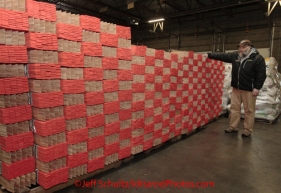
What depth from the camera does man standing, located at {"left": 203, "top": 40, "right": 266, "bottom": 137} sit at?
4.81m

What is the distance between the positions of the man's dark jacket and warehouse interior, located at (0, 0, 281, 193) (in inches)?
42.2

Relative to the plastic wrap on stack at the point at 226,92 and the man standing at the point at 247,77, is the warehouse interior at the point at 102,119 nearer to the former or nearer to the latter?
the man standing at the point at 247,77

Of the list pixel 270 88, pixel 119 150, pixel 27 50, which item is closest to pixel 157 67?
pixel 119 150

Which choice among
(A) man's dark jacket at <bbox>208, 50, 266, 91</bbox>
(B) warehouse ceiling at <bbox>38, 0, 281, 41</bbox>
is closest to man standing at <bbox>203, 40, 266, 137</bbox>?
(A) man's dark jacket at <bbox>208, 50, 266, 91</bbox>

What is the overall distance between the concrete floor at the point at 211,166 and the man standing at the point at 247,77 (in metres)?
0.78

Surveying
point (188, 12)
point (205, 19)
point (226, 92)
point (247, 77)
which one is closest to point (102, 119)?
point (247, 77)

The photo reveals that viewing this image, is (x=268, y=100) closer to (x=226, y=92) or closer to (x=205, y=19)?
(x=226, y=92)

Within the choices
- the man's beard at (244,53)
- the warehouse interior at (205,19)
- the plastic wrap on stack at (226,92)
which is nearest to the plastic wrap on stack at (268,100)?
the plastic wrap on stack at (226,92)

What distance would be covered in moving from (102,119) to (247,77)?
411 centimetres

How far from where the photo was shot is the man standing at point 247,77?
4.81 m

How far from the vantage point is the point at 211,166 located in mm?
3510

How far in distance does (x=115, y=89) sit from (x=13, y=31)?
1.57 metres

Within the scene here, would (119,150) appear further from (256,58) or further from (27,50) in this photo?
(256,58)

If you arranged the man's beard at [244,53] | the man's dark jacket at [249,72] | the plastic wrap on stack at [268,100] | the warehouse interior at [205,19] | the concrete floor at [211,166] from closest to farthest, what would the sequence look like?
the concrete floor at [211,166] → the man's dark jacket at [249,72] → the man's beard at [244,53] → the plastic wrap on stack at [268,100] → the warehouse interior at [205,19]
